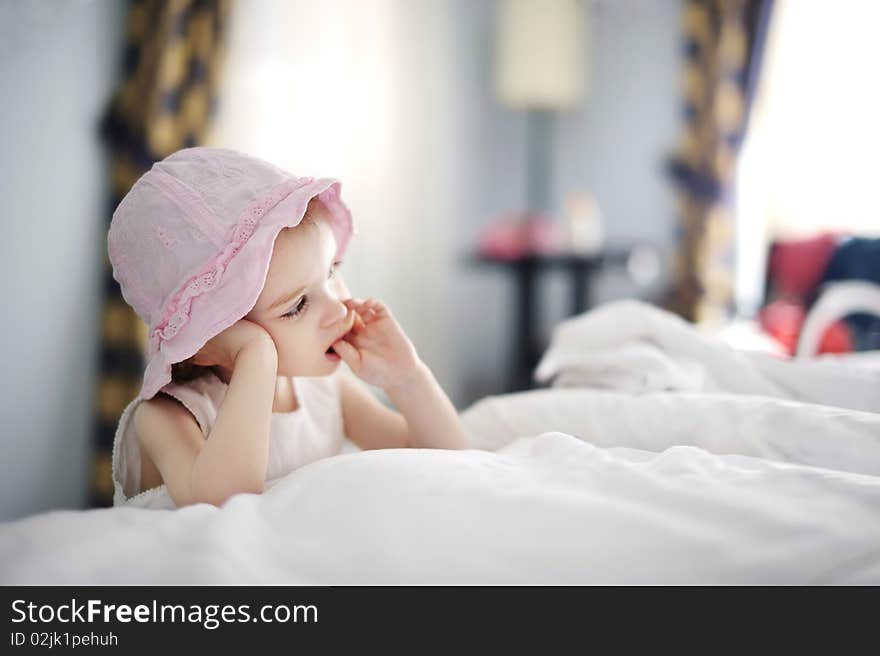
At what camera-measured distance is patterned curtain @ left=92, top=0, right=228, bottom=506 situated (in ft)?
6.38

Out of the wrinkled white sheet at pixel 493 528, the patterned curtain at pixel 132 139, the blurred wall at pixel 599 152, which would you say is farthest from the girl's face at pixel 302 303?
the blurred wall at pixel 599 152

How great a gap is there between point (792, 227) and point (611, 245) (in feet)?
2.83

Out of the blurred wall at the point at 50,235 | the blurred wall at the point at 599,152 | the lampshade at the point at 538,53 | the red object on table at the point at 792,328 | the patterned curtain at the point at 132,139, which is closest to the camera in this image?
the blurred wall at the point at 50,235

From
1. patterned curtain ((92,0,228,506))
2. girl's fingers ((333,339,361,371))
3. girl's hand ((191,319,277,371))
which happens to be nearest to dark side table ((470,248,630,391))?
patterned curtain ((92,0,228,506))

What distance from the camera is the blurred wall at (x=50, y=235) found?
1.50 m

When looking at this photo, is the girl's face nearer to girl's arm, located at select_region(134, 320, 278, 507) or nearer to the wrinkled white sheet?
girl's arm, located at select_region(134, 320, 278, 507)

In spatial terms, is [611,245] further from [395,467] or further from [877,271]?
[395,467]

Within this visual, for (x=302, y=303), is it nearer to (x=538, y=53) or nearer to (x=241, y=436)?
(x=241, y=436)

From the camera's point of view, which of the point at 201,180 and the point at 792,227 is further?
the point at 792,227

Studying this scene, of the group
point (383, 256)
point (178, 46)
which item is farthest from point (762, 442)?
point (383, 256)

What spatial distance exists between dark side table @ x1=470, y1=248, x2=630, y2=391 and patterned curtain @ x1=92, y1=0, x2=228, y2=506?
1.51 metres

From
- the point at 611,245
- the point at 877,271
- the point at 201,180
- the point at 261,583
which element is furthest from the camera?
the point at 611,245

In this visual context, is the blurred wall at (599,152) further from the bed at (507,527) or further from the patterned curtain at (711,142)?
the bed at (507,527)

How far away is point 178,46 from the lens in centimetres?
204
